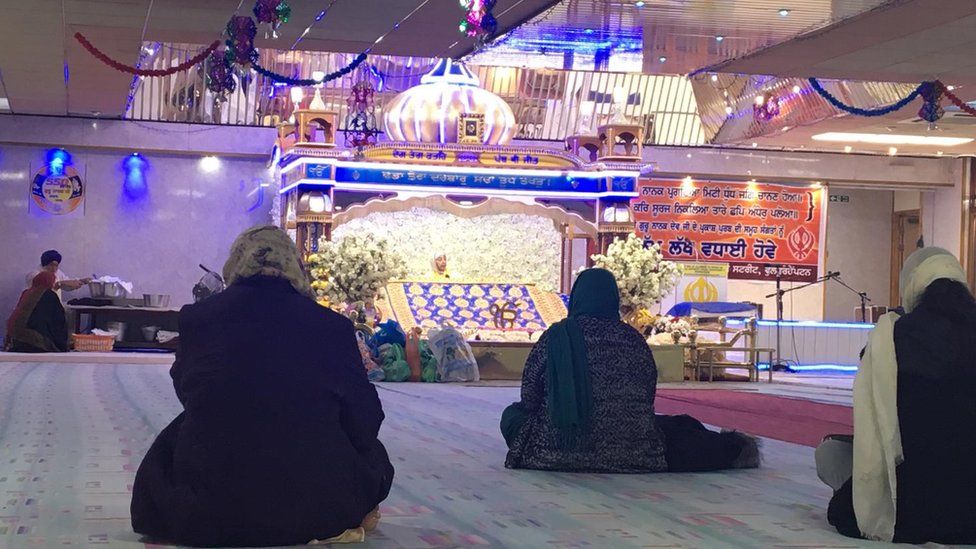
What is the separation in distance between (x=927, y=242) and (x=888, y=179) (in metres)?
1.75

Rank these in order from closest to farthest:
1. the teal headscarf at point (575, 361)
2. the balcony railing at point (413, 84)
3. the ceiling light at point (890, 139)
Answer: the teal headscarf at point (575, 361) < the balcony railing at point (413, 84) < the ceiling light at point (890, 139)

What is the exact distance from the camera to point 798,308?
2061 cm

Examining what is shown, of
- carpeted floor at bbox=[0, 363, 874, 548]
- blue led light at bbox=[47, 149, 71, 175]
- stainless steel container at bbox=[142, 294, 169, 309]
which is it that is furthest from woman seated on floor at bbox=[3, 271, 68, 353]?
carpeted floor at bbox=[0, 363, 874, 548]

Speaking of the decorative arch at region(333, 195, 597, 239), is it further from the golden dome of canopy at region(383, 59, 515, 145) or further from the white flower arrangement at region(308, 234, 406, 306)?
the white flower arrangement at region(308, 234, 406, 306)

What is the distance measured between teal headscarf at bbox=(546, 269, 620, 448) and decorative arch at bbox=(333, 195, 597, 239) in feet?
28.2

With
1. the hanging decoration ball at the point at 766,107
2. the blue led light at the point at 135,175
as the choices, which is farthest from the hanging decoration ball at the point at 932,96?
the blue led light at the point at 135,175

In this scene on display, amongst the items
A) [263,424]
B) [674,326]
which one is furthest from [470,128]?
[263,424]

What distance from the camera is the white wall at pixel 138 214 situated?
17219 millimetres

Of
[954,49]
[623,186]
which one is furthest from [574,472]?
[623,186]

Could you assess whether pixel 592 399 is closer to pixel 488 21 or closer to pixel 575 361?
pixel 575 361

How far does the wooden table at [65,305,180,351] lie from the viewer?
1594 centimetres

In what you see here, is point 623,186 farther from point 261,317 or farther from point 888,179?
point 261,317

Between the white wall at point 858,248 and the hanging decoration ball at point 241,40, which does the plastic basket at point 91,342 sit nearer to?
the hanging decoration ball at point 241,40

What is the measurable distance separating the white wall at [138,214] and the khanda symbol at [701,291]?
5.93 metres
